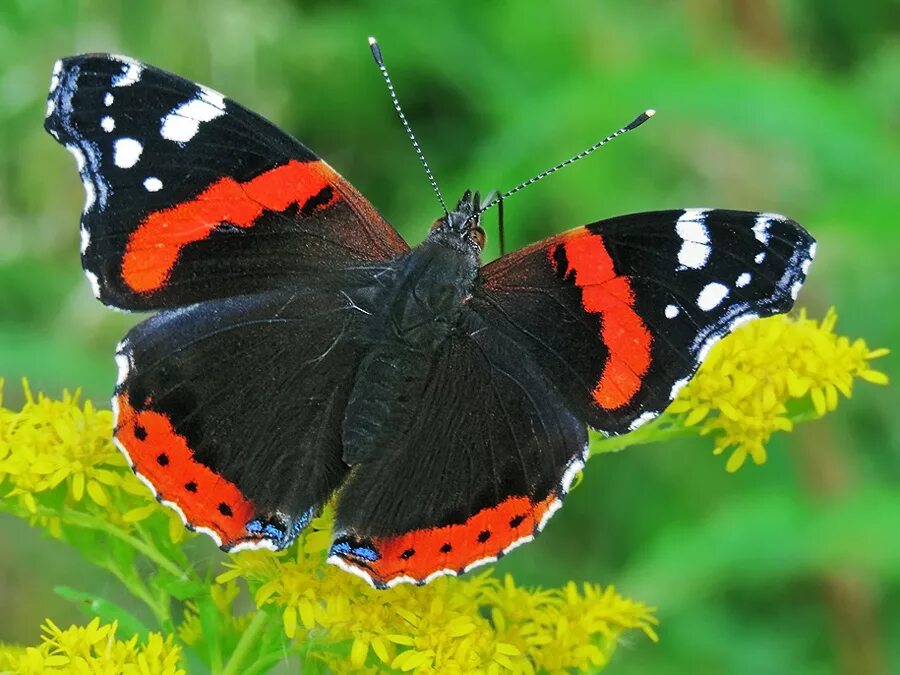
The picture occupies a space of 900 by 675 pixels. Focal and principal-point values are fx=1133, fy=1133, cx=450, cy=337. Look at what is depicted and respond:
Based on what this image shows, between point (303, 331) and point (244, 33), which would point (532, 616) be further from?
point (244, 33)

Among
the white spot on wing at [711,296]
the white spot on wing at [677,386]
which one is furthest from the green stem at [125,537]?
the white spot on wing at [711,296]

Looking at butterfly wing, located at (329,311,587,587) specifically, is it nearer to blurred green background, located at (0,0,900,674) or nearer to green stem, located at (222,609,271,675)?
green stem, located at (222,609,271,675)

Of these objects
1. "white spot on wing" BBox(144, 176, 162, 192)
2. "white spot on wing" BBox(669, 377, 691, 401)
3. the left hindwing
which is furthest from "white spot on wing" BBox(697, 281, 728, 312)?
"white spot on wing" BBox(144, 176, 162, 192)

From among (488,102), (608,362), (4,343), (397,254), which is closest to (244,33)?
(488,102)

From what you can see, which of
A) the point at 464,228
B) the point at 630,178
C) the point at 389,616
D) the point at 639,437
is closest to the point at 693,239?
the point at 639,437

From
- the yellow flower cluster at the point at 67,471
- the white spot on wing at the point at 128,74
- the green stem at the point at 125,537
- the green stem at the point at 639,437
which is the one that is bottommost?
the green stem at the point at 125,537

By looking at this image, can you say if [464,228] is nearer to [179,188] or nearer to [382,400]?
[382,400]

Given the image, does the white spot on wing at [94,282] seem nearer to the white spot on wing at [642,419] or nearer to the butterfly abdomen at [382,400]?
the butterfly abdomen at [382,400]
